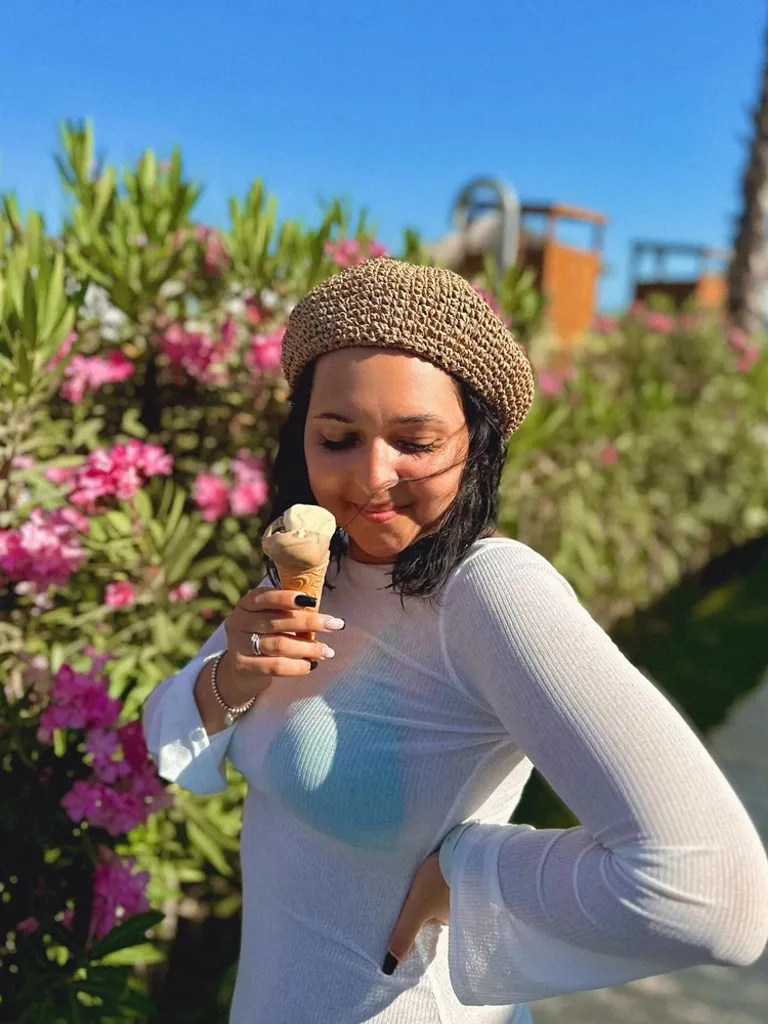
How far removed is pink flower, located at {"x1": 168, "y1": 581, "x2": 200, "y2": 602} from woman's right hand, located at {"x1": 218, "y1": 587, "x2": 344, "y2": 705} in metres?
1.28

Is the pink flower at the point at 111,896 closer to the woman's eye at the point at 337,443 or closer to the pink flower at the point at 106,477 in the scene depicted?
the pink flower at the point at 106,477

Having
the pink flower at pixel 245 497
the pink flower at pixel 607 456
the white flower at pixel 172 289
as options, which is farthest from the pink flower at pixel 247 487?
the pink flower at pixel 607 456

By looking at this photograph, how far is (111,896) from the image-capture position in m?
1.85

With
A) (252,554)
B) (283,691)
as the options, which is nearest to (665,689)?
(252,554)

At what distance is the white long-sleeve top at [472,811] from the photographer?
834 mm

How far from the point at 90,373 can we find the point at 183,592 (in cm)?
72

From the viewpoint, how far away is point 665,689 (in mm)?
5348

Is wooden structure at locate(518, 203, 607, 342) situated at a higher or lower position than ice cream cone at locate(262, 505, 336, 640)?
higher

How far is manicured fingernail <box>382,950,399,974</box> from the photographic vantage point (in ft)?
3.77

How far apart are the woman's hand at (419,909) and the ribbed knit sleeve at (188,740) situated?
1.32ft

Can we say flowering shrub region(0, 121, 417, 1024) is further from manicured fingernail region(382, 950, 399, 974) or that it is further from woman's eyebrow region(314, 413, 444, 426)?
woman's eyebrow region(314, 413, 444, 426)

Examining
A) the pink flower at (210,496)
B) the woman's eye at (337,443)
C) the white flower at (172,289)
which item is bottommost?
the pink flower at (210,496)

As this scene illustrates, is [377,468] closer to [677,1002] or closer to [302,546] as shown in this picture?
[302,546]

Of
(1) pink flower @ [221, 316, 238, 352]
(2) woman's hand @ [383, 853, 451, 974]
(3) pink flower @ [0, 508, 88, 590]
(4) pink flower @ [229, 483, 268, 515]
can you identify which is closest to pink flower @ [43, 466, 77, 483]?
(3) pink flower @ [0, 508, 88, 590]
